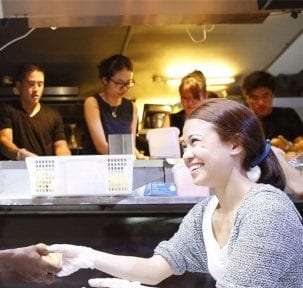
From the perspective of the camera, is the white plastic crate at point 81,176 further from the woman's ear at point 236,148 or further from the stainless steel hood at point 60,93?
the stainless steel hood at point 60,93

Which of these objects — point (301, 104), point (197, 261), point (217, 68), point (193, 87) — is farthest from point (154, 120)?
point (197, 261)

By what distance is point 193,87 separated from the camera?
10.9 ft

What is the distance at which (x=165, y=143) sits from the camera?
252 cm

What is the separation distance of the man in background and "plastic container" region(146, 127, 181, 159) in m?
0.87

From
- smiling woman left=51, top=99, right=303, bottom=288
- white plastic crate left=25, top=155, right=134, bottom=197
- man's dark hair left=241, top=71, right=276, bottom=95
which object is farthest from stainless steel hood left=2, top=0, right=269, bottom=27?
smiling woman left=51, top=99, right=303, bottom=288

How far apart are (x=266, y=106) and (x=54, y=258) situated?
1903mm

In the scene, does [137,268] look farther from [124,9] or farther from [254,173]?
[124,9]

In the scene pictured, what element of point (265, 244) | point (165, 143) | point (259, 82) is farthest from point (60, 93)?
point (265, 244)

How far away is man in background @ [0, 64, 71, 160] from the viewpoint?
10.7ft

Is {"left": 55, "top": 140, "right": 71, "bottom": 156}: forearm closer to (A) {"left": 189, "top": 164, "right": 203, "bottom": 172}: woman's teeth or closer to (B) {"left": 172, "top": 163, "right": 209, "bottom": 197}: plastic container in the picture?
(B) {"left": 172, "top": 163, "right": 209, "bottom": 197}: plastic container

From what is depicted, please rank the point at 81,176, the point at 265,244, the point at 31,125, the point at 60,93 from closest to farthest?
the point at 265,244 < the point at 81,176 < the point at 31,125 < the point at 60,93

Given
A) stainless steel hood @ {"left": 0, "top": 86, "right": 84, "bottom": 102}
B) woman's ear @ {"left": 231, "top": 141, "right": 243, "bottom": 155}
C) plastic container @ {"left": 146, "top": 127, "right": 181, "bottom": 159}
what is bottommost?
woman's ear @ {"left": 231, "top": 141, "right": 243, "bottom": 155}

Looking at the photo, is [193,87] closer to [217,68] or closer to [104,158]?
[104,158]

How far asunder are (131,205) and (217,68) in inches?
119
